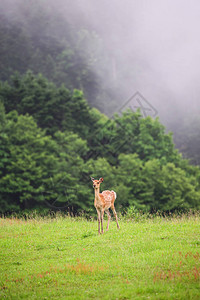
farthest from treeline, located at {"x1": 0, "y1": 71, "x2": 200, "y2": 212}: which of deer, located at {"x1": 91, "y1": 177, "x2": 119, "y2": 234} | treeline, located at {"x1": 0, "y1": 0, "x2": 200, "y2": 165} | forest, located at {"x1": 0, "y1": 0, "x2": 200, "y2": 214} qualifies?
treeline, located at {"x1": 0, "y1": 0, "x2": 200, "y2": 165}

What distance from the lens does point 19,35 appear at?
4252 inches

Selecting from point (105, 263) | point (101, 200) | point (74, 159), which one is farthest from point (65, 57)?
point (105, 263)

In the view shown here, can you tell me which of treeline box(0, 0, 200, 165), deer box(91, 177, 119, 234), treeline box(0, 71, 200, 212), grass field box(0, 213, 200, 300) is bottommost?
grass field box(0, 213, 200, 300)

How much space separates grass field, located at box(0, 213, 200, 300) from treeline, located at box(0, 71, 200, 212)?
84.9 feet

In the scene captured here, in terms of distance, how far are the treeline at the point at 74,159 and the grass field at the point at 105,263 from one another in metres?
25.9

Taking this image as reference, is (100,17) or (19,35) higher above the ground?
(100,17)

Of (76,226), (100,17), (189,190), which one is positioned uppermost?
(100,17)

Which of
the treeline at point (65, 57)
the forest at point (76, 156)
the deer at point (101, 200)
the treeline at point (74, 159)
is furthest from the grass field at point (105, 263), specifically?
the treeline at point (65, 57)

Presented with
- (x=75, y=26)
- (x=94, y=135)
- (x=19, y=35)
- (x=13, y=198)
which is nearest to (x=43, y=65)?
(x=19, y=35)

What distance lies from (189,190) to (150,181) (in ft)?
17.4

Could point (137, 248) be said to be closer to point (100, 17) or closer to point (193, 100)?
point (193, 100)

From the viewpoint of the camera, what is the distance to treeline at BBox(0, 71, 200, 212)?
1580 inches

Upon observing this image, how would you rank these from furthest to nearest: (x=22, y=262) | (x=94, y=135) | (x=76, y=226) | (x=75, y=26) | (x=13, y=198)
Result: 1. (x=75, y=26)
2. (x=94, y=135)
3. (x=13, y=198)
4. (x=76, y=226)
5. (x=22, y=262)

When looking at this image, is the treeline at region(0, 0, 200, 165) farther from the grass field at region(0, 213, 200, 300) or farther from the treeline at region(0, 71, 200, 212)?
the grass field at region(0, 213, 200, 300)
